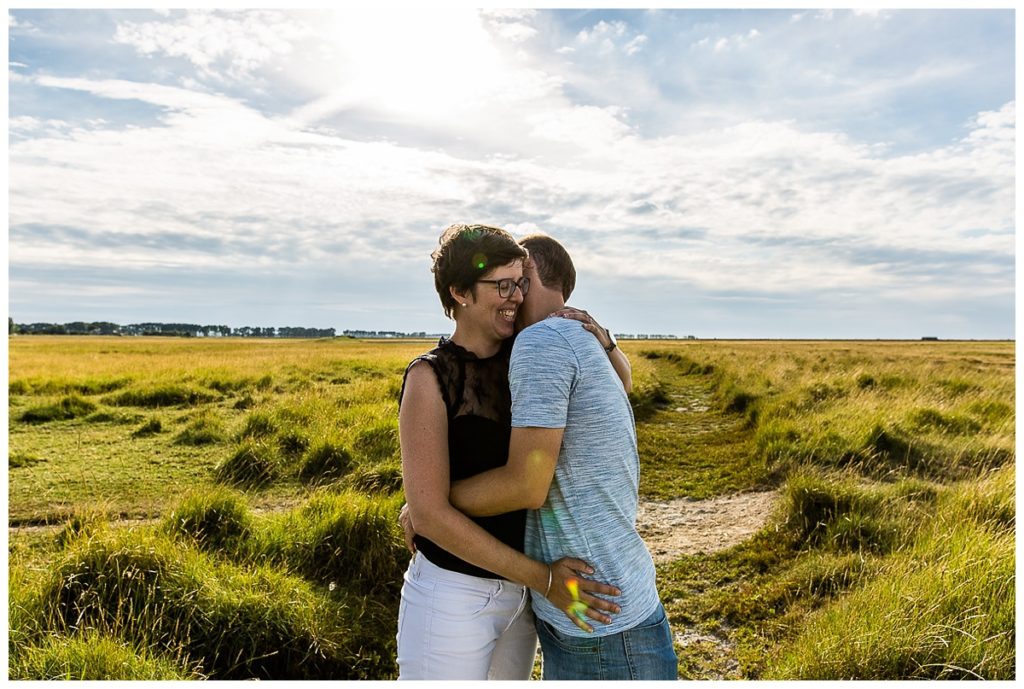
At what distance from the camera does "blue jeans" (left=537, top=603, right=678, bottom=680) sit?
2.13 m

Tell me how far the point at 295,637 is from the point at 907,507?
17.7 feet

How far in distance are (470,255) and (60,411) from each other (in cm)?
1454

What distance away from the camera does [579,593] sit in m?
2.07

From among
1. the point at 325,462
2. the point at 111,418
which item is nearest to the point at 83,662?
the point at 325,462

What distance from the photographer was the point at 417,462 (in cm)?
206

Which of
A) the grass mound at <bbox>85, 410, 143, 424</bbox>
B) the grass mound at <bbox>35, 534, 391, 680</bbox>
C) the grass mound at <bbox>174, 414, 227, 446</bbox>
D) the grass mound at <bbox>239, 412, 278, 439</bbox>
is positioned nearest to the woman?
the grass mound at <bbox>35, 534, 391, 680</bbox>

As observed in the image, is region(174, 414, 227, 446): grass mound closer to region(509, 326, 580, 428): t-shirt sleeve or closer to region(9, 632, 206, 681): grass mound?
region(9, 632, 206, 681): grass mound

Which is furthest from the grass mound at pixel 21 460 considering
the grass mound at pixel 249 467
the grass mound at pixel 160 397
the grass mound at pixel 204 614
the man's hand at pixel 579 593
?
the man's hand at pixel 579 593

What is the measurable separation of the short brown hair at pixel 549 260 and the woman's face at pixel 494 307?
0.53 ft

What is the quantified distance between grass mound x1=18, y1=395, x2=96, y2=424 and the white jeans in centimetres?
1389

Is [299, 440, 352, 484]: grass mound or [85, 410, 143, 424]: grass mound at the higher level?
[299, 440, 352, 484]: grass mound

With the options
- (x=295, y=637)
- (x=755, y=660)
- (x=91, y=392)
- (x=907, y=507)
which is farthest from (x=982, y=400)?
(x=91, y=392)

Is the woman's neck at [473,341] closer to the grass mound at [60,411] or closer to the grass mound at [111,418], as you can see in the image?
the grass mound at [111,418]

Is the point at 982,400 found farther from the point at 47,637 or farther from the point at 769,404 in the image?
the point at 47,637
